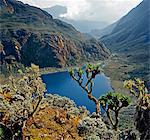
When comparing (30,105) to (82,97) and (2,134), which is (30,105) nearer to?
(2,134)

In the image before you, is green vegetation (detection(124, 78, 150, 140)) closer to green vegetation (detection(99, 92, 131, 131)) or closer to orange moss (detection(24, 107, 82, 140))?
green vegetation (detection(99, 92, 131, 131))

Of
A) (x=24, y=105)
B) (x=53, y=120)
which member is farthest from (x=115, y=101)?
(x=53, y=120)

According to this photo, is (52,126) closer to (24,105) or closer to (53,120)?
(53,120)

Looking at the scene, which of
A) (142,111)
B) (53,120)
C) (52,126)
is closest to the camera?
(142,111)

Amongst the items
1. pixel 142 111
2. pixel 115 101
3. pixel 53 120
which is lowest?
pixel 142 111

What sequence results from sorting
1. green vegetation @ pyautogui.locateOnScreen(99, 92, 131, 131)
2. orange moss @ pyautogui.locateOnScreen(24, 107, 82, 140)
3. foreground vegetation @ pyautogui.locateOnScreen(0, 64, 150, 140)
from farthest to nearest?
orange moss @ pyautogui.locateOnScreen(24, 107, 82, 140), foreground vegetation @ pyautogui.locateOnScreen(0, 64, 150, 140), green vegetation @ pyautogui.locateOnScreen(99, 92, 131, 131)

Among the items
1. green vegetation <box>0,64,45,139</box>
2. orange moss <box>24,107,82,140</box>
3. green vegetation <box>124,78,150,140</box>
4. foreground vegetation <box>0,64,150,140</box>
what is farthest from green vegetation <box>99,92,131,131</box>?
green vegetation <box>0,64,45,139</box>

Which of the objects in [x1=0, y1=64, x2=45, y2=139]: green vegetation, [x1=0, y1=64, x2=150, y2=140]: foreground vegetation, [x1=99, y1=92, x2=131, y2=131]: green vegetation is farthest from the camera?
[x1=0, y1=64, x2=45, y2=139]: green vegetation

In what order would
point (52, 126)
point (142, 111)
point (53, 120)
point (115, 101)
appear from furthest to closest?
point (53, 120), point (52, 126), point (142, 111), point (115, 101)

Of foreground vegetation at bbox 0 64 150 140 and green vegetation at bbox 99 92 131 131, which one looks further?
foreground vegetation at bbox 0 64 150 140

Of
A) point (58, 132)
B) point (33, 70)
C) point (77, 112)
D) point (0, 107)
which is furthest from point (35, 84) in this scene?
point (77, 112)

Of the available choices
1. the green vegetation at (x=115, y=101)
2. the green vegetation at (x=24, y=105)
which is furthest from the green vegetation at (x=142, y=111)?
the green vegetation at (x=24, y=105)

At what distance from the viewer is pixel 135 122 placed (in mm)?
39281

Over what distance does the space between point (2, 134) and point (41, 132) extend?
485 centimetres
